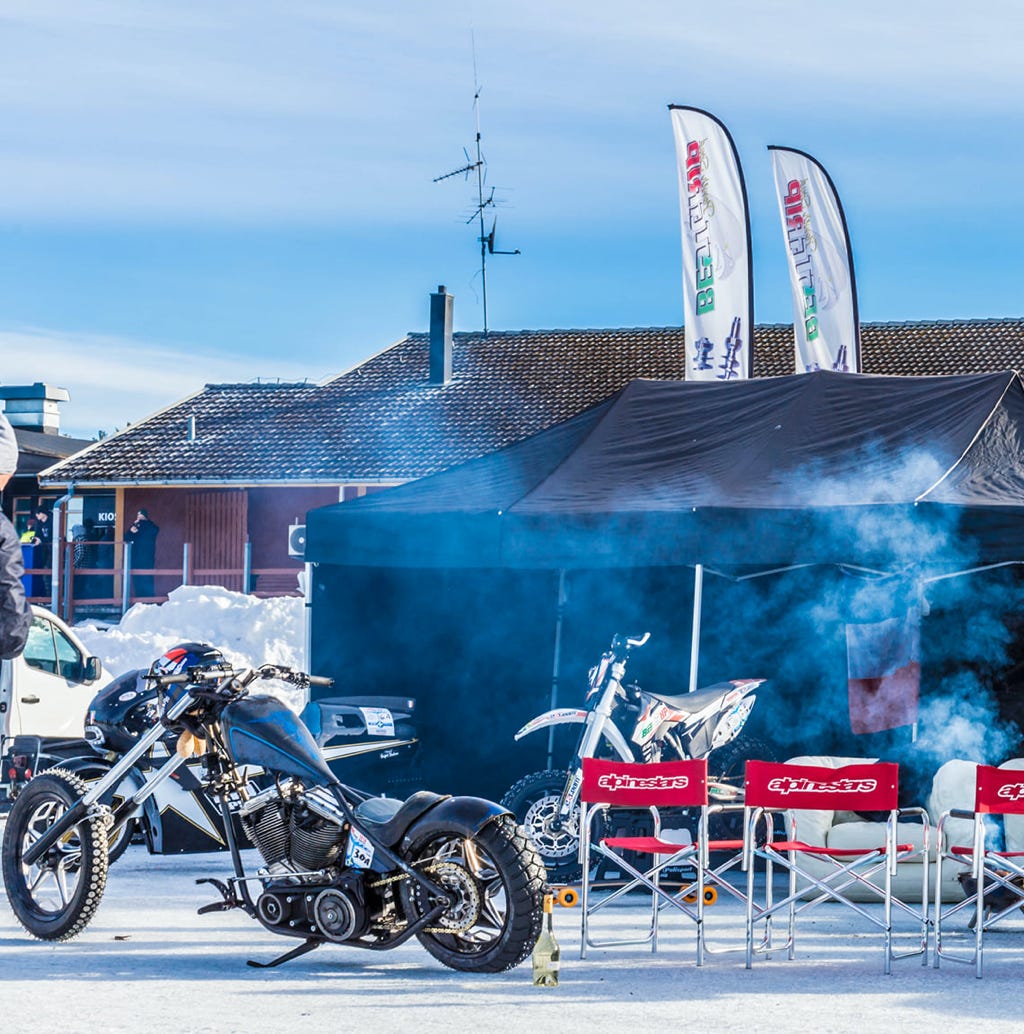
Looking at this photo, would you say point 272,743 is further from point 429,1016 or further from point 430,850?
point 429,1016

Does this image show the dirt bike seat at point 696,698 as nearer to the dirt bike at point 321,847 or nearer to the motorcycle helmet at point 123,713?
the motorcycle helmet at point 123,713

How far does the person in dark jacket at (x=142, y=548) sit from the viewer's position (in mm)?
30281

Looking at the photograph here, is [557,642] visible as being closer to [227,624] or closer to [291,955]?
[291,955]

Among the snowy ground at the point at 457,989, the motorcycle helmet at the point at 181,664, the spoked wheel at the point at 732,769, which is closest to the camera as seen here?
the snowy ground at the point at 457,989

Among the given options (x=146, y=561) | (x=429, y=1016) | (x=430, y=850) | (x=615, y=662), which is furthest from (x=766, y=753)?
(x=146, y=561)

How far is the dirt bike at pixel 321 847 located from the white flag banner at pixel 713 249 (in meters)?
11.3

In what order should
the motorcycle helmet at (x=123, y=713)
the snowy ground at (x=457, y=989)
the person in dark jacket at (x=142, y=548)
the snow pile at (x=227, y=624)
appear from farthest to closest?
the person in dark jacket at (x=142, y=548)
the snow pile at (x=227, y=624)
the motorcycle helmet at (x=123, y=713)
the snowy ground at (x=457, y=989)

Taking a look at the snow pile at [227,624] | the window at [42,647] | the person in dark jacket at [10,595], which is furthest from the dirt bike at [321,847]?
the snow pile at [227,624]

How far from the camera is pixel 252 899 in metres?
6.88

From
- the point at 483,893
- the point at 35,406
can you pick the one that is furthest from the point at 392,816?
the point at 35,406

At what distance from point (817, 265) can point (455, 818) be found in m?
13.9

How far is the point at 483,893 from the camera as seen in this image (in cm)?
658

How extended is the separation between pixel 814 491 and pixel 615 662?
5.36 feet

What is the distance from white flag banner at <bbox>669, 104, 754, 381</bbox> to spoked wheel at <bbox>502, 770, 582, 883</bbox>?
342 inches
